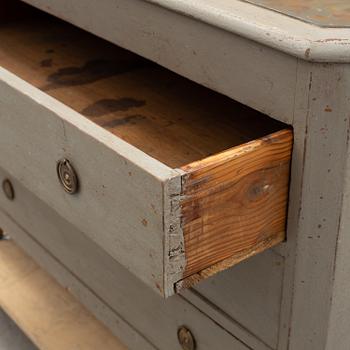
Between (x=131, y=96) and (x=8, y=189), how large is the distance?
47cm

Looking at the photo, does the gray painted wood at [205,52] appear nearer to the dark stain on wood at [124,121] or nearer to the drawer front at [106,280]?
the dark stain on wood at [124,121]

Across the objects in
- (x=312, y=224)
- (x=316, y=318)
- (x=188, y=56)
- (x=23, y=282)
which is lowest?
(x=23, y=282)

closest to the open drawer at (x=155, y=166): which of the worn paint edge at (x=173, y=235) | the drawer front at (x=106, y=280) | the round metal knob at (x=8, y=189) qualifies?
the worn paint edge at (x=173, y=235)

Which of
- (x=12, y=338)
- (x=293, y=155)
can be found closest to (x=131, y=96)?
(x=293, y=155)

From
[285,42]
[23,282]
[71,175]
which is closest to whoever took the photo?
[285,42]

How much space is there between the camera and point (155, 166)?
57 cm

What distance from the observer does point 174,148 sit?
2.45 ft

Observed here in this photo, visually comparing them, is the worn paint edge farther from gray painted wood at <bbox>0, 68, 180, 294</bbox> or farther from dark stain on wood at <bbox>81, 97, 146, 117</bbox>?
dark stain on wood at <bbox>81, 97, 146, 117</bbox>

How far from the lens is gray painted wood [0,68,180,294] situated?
58 cm

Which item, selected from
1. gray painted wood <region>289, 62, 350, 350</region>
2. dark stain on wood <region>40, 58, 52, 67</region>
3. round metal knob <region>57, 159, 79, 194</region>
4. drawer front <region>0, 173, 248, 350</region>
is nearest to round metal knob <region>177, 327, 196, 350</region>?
drawer front <region>0, 173, 248, 350</region>

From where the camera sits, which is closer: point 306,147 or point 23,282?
point 306,147

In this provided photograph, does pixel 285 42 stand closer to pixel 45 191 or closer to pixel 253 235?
pixel 253 235

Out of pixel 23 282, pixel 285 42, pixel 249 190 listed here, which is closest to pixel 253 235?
pixel 249 190

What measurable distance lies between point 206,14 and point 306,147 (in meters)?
0.15
